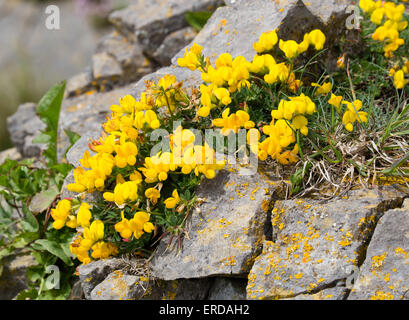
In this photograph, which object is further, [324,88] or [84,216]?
[324,88]

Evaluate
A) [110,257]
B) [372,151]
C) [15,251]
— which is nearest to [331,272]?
[372,151]

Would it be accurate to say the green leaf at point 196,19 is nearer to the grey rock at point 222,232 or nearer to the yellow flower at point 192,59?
the yellow flower at point 192,59

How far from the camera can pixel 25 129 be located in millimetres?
4875

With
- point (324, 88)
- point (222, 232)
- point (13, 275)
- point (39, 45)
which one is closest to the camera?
point (222, 232)

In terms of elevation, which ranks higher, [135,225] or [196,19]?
[196,19]

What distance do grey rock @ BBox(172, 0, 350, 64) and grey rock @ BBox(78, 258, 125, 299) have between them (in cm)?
161

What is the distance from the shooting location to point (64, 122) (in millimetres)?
4504

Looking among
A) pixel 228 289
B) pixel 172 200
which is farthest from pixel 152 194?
pixel 228 289

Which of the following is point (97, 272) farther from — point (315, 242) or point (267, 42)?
point (267, 42)

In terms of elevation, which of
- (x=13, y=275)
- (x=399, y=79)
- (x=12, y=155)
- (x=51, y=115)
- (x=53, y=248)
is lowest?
(x=13, y=275)

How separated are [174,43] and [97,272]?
2676 millimetres

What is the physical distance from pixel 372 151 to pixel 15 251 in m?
2.78

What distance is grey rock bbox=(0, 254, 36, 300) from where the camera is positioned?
3615mm

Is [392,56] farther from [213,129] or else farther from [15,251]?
[15,251]
